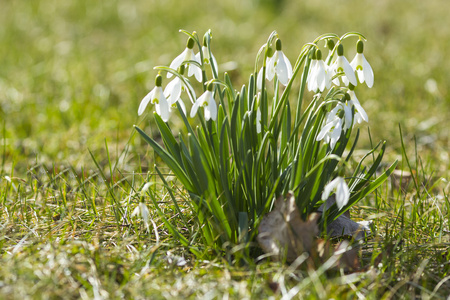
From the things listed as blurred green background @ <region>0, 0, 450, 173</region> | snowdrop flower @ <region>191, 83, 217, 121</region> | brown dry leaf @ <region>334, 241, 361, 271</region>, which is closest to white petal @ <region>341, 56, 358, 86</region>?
snowdrop flower @ <region>191, 83, 217, 121</region>

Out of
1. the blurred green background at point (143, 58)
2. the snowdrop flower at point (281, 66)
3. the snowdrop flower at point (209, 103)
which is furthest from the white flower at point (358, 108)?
the blurred green background at point (143, 58)

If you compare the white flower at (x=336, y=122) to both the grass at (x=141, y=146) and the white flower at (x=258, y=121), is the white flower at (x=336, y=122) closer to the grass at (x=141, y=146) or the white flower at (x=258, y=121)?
the white flower at (x=258, y=121)

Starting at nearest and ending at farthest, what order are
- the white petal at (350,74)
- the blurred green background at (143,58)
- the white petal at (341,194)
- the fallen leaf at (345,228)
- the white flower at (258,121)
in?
the white petal at (341,194), the white petal at (350,74), the white flower at (258,121), the fallen leaf at (345,228), the blurred green background at (143,58)

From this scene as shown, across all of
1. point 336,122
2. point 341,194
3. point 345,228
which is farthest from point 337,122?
point 345,228

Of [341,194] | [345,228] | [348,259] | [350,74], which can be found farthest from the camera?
[345,228]

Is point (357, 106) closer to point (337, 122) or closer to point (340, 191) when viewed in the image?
point (337, 122)

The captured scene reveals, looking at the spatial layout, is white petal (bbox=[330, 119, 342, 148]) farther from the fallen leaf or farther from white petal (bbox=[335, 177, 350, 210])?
the fallen leaf

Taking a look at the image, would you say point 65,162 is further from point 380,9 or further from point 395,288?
point 380,9
